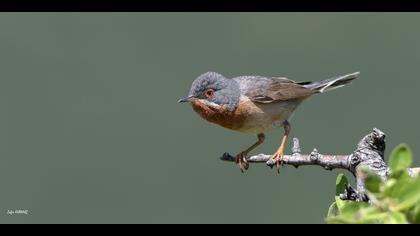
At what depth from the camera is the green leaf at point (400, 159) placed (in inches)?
68.1

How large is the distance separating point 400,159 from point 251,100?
5047mm

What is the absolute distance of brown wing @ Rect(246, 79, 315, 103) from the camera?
6.90m

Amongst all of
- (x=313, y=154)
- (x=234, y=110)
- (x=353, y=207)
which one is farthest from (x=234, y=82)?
(x=353, y=207)

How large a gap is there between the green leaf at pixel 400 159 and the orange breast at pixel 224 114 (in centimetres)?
449

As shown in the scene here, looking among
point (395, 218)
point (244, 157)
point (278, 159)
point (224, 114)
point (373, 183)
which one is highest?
point (224, 114)

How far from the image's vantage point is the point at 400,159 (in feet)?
5.78

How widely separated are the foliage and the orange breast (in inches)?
176

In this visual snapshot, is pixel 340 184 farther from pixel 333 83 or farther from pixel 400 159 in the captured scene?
pixel 333 83

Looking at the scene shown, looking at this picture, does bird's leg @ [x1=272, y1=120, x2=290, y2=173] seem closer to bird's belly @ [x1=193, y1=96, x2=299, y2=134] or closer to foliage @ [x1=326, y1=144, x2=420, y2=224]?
bird's belly @ [x1=193, y1=96, x2=299, y2=134]

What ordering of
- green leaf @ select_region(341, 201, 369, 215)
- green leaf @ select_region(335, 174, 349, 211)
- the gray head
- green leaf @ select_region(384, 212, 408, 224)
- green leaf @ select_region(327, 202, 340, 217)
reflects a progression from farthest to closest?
the gray head < green leaf @ select_region(335, 174, 349, 211) < green leaf @ select_region(327, 202, 340, 217) < green leaf @ select_region(341, 201, 369, 215) < green leaf @ select_region(384, 212, 408, 224)

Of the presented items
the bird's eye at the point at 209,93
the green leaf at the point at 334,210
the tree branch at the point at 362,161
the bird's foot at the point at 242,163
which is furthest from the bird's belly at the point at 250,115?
the green leaf at the point at 334,210

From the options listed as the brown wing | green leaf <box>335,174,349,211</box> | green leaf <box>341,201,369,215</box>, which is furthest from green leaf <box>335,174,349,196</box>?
the brown wing

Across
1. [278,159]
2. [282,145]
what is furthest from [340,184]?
[282,145]

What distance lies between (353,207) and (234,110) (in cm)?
463
